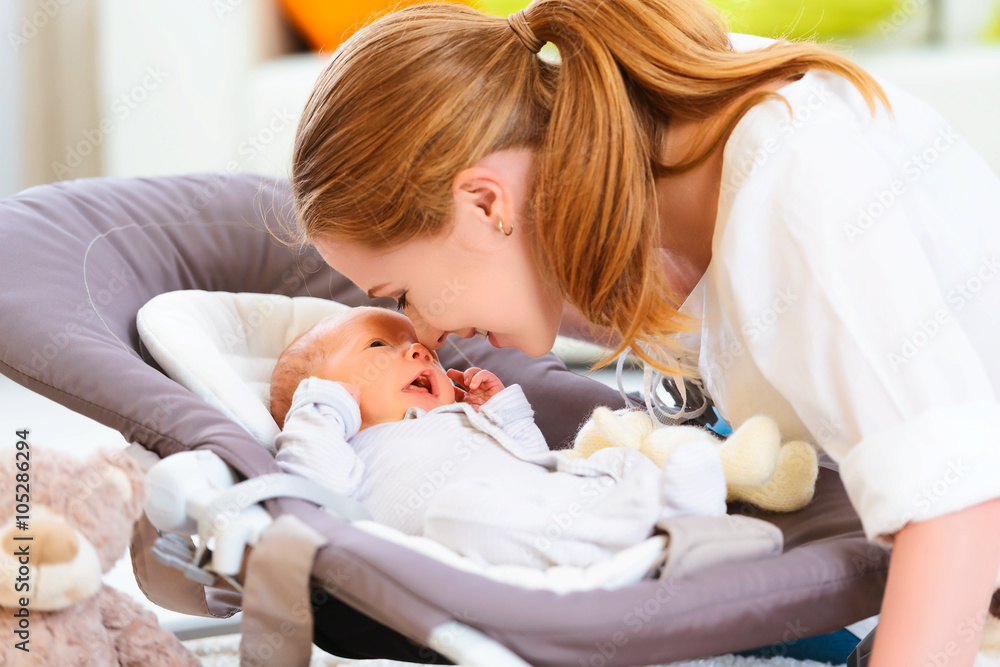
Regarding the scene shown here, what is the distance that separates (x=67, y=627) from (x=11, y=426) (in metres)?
1.85

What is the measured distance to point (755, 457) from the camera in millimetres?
841

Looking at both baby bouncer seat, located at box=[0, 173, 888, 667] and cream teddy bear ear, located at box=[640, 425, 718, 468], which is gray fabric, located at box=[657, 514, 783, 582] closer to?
baby bouncer seat, located at box=[0, 173, 888, 667]

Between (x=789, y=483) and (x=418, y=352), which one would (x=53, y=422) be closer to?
(x=418, y=352)

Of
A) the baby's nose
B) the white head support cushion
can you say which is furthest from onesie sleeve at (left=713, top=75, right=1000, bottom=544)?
the white head support cushion

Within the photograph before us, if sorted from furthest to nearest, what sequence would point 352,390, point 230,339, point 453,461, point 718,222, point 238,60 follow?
1. point 238,60
2. point 230,339
3. point 352,390
4. point 453,461
5. point 718,222

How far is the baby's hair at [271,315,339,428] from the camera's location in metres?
1.12

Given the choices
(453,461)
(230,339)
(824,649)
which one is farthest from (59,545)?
(824,649)

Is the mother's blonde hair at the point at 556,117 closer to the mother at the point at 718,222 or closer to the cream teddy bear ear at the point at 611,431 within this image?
the mother at the point at 718,222

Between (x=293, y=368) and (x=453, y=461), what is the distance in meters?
0.29

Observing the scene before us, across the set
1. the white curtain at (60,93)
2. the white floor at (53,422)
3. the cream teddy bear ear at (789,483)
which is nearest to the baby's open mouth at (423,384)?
the cream teddy bear ear at (789,483)

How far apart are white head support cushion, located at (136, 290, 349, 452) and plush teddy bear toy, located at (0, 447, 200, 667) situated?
0.24 meters

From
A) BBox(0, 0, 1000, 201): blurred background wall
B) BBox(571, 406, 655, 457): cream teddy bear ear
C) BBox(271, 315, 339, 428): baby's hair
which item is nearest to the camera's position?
BBox(571, 406, 655, 457): cream teddy bear ear

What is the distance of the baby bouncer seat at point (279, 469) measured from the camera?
637mm

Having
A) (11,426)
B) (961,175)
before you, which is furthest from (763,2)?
(11,426)
